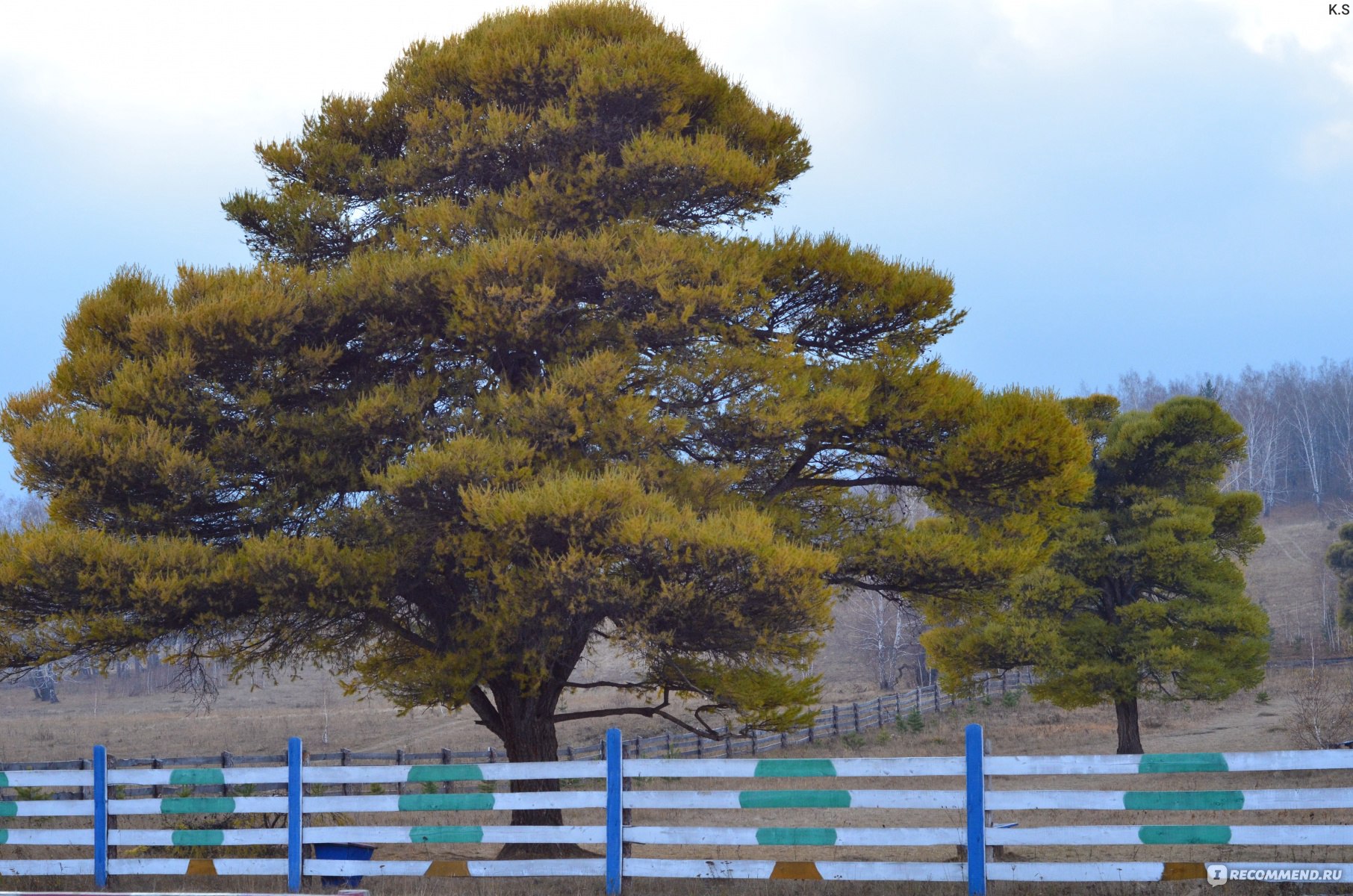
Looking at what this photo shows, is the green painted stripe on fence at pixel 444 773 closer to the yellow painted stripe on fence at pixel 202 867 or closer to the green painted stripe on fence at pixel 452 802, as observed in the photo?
the green painted stripe on fence at pixel 452 802

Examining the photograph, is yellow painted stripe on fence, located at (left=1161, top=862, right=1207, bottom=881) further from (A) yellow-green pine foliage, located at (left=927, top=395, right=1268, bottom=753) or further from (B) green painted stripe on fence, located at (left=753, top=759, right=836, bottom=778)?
(A) yellow-green pine foliage, located at (left=927, top=395, right=1268, bottom=753)

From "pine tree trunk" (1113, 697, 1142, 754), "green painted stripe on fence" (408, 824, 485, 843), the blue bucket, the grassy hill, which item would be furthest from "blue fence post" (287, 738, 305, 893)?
"pine tree trunk" (1113, 697, 1142, 754)

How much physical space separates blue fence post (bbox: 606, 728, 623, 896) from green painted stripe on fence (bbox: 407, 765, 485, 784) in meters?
1.23

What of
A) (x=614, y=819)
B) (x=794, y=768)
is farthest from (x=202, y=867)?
(x=794, y=768)

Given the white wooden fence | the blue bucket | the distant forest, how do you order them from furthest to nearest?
the distant forest, the blue bucket, the white wooden fence

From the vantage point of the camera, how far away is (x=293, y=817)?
1115cm

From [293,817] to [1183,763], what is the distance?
27.9 feet

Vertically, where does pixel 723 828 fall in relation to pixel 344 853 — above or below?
above

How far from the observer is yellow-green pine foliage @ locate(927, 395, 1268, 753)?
86.6ft

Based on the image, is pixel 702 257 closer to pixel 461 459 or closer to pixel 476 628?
pixel 461 459

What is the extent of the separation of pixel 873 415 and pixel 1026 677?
137ft

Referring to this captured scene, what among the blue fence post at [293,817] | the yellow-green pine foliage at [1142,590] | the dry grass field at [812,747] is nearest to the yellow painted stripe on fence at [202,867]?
the dry grass field at [812,747]

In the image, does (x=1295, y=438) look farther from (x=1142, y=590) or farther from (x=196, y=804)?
(x=196, y=804)

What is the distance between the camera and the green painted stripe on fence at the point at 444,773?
10.1 metres
